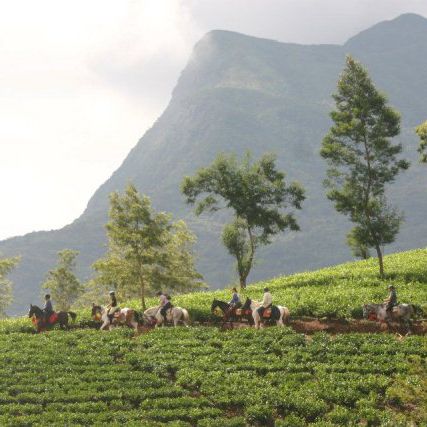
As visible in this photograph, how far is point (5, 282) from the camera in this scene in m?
80.6

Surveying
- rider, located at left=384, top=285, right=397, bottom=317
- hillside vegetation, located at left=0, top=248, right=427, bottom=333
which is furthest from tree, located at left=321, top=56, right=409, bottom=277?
rider, located at left=384, top=285, right=397, bottom=317

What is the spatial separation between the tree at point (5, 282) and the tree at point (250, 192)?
24009 mm

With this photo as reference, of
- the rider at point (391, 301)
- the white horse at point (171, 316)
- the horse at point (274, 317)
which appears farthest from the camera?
the white horse at point (171, 316)

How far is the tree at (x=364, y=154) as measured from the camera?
168 feet

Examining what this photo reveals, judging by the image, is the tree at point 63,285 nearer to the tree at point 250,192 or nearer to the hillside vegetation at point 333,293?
the tree at point 250,192

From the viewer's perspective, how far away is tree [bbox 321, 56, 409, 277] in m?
51.2

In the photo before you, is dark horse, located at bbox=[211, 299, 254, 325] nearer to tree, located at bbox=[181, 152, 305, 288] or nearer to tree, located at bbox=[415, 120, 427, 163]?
tree, located at bbox=[181, 152, 305, 288]

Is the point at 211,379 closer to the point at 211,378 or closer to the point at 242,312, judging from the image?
the point at 211,378

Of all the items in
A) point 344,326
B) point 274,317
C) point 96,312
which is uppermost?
point 96,312

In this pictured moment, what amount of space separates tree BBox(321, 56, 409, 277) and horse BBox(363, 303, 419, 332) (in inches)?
644

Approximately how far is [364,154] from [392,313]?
21895 millimetres

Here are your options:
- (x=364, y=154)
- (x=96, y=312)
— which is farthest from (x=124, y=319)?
(x=364, y=154)

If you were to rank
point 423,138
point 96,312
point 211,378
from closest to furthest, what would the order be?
1. point 211,378
2. point 96,312
3. point 423,138

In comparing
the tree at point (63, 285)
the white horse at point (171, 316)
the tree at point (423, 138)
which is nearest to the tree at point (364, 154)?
the tree at point (423, 138)
